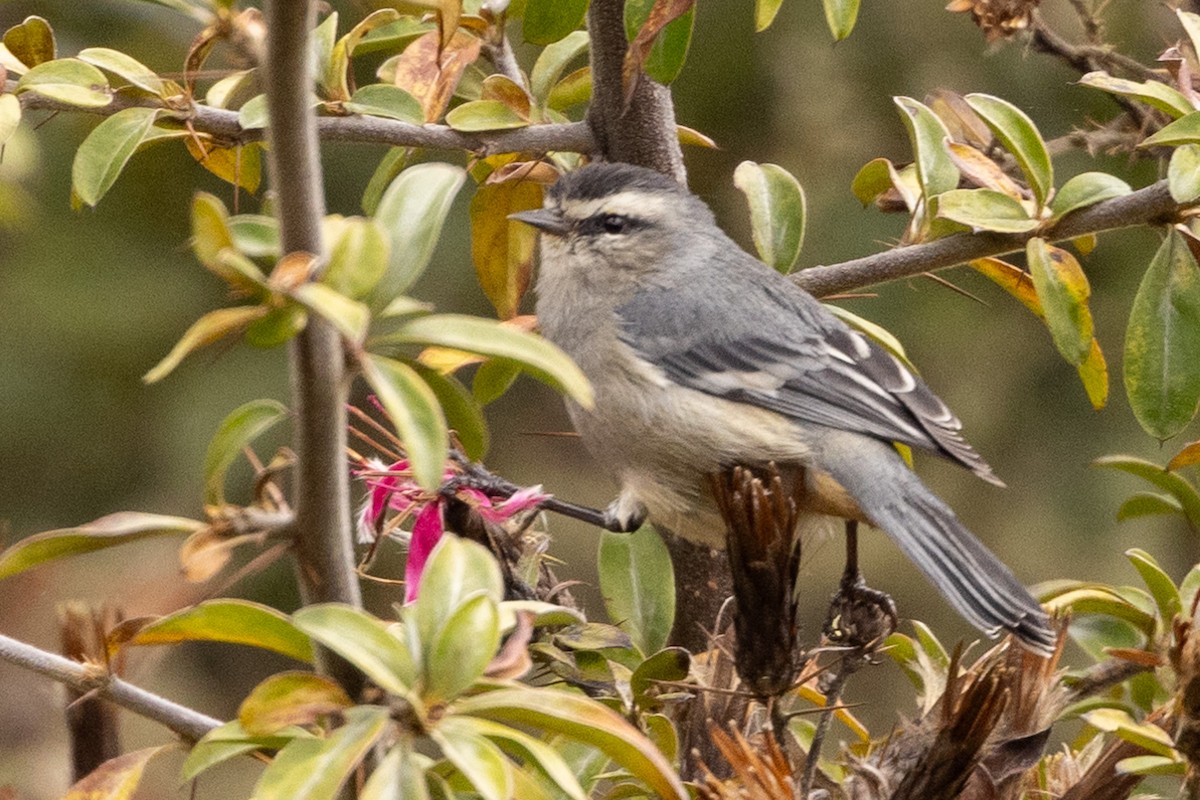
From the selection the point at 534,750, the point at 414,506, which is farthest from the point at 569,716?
the point at 414,506

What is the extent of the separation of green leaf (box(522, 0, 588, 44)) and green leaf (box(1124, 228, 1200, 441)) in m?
0.99

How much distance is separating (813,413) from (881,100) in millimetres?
2309

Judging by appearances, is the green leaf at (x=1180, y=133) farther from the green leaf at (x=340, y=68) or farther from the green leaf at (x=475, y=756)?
the green leaf at (x=475, y=756)

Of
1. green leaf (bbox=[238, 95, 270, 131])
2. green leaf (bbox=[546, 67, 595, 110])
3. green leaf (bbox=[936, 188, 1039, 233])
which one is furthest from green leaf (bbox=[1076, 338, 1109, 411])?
green leaf (bbox=[238, 95, 270, 131])

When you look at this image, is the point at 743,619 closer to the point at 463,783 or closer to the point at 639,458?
the point at 463,783

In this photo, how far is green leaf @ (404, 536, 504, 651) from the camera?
146 centimetres

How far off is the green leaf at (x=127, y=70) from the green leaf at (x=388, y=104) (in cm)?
31

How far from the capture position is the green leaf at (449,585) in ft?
4.78

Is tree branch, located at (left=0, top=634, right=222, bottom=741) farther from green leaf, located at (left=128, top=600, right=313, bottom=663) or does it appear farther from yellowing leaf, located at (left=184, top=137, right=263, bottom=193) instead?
yellowing leaf, located at (left=184, top=137, right=263, bottom=193)

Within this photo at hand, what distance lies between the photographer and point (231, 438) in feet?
4.79

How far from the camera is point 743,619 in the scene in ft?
6.25

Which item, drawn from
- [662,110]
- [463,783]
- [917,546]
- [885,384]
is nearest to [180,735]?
[463,783]

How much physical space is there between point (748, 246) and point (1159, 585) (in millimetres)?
3345

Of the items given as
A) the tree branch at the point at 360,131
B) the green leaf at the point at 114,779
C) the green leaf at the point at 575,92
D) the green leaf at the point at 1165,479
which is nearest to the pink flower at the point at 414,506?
the green leaf at the point at 114,779
